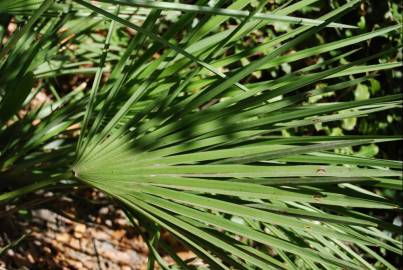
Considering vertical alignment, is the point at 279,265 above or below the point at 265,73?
below

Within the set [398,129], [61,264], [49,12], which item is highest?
[49,12]

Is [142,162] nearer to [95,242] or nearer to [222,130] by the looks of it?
[222,130]

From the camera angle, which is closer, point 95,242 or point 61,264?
point 61,264

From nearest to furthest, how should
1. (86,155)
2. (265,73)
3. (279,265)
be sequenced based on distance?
1. (279,265)
2. (86,155)
3. (265,73)

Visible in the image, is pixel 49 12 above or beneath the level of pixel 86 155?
above

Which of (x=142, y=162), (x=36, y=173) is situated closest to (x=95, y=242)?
(x=36, y=173)

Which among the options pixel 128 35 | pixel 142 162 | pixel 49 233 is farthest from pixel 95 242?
pixel 142 162

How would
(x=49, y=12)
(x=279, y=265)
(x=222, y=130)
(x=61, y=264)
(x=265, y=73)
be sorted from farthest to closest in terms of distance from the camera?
1. (x=265, y=73)
2. (x=61, y=264)
3. (x=49, y=12)
4. (x=222, y=130)
5. (x=279, y=265)

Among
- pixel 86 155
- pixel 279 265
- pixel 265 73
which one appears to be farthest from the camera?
pixel 265 73

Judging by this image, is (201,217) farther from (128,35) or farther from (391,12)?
(128,35)
